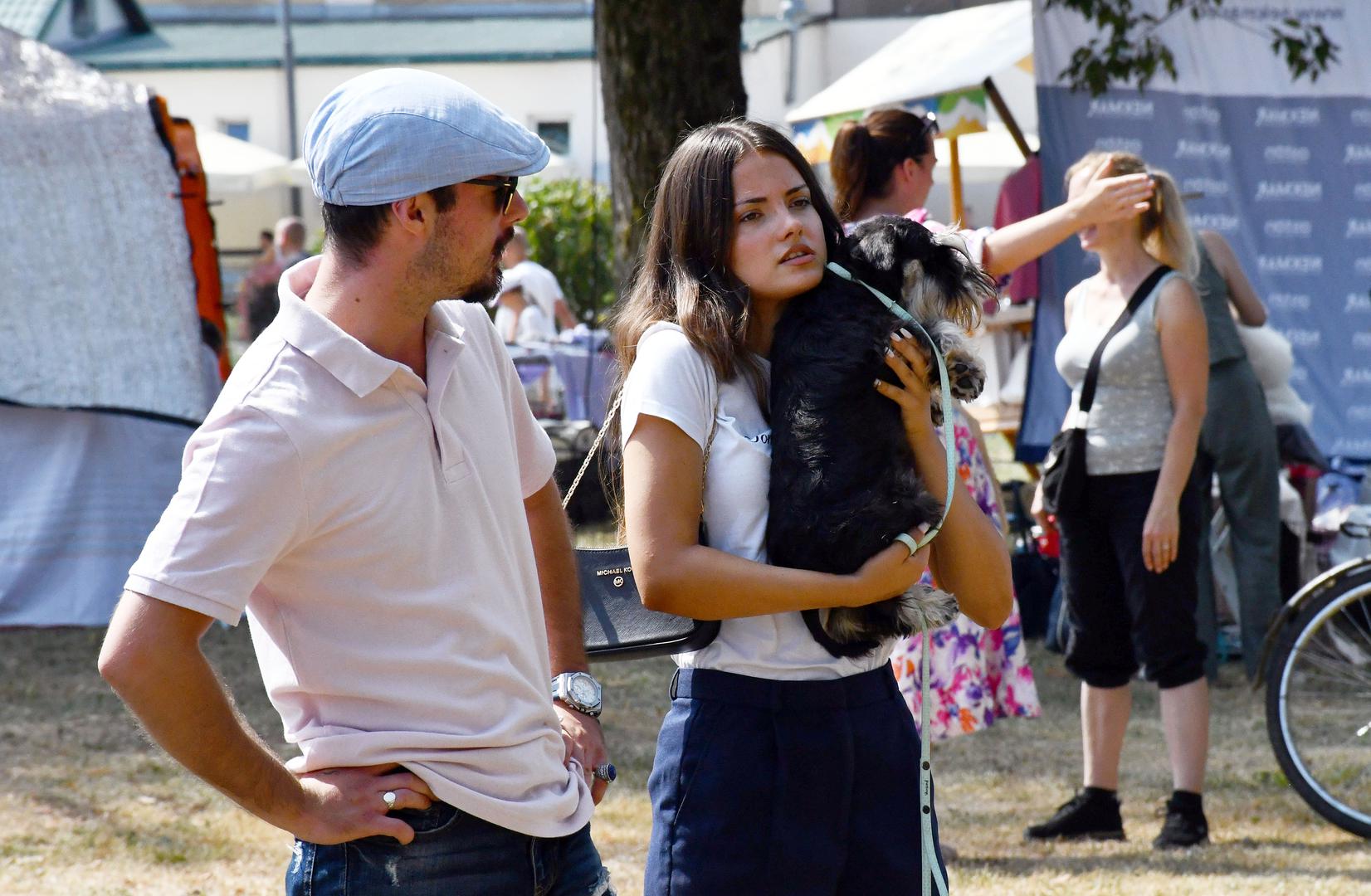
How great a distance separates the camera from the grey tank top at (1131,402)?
448cm

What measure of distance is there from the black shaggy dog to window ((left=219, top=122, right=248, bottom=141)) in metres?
28.1

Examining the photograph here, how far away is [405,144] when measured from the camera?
185 cm

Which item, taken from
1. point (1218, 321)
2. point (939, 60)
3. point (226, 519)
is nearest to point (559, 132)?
point (939, 60)

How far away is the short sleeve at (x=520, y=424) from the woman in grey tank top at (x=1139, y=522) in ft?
8.42

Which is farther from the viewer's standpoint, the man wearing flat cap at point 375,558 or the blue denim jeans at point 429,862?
the blue denim jeans at point 429,862

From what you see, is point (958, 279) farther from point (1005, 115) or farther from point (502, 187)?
point (1005, 115)

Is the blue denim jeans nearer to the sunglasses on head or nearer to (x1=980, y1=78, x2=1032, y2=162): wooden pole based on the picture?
the sunglasses on head

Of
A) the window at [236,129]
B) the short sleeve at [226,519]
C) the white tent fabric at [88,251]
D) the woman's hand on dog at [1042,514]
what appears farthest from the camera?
the window at [236,129]

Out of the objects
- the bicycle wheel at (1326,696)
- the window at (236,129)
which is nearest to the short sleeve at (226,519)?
the bicycle wheel at (1326,696)

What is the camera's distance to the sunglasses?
6.26 feet

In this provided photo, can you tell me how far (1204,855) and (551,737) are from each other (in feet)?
10.2

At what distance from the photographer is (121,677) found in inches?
66.6

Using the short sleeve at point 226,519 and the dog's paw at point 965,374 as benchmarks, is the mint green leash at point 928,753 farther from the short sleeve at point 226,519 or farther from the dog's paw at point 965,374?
the short sleeve at point 226,519

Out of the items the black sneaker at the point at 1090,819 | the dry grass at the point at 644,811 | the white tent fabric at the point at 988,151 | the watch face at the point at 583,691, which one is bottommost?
the dry grass at the point at 644,811
